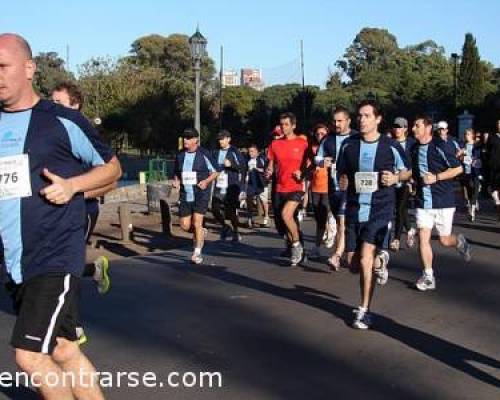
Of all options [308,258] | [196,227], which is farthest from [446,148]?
[196,227]

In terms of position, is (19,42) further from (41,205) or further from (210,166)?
(210,166)

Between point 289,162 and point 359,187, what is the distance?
3052mm

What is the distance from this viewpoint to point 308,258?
11.3m

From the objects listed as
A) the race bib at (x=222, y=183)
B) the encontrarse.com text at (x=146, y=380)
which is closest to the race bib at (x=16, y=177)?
the encontrarse.com text at (x=146, y=380)

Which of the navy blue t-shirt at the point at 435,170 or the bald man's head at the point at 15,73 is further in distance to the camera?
the navy blue t-shirt at the point at 435,170

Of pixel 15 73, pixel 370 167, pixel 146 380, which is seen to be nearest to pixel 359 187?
pixel 370 167

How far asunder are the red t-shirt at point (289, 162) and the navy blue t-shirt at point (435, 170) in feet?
5.99

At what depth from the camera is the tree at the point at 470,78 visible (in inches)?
2205

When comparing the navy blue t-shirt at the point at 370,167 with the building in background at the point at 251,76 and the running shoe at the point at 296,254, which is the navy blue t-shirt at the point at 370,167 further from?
the building in background at the point at 251,76

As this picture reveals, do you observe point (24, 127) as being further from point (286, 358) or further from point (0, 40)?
point (286, 358)

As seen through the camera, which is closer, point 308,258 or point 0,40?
point 0,40

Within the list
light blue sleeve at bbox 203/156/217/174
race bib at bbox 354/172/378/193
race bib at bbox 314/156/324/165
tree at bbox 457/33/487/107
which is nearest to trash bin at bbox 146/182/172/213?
light blue sleeve at bbox 203/156/217/174

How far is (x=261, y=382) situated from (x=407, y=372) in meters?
1.05

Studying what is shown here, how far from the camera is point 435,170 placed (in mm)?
8938
